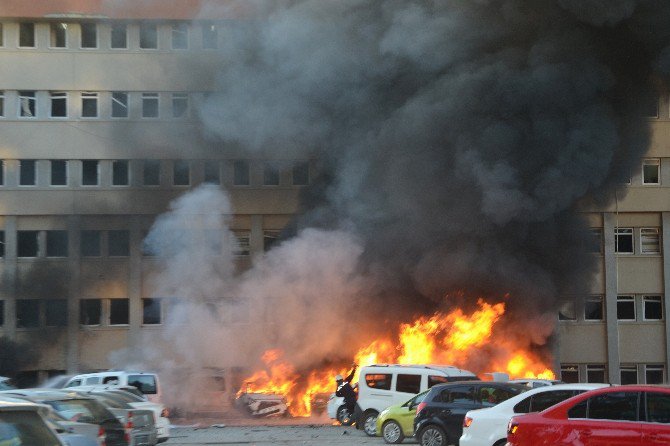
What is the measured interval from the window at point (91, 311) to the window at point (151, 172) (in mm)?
5675

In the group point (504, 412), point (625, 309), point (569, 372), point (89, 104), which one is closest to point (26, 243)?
point (89, 104)

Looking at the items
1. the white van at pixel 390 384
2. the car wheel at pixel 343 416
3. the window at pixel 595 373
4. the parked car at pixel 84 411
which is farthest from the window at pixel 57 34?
the parked car at pixel 84 411

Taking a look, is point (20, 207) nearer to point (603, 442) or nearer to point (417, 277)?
point (417, 277)

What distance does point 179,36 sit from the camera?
1699 inches

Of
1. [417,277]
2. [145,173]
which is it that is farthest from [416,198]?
[145,173]

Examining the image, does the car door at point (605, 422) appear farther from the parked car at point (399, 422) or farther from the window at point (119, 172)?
the window at point (119, 172)

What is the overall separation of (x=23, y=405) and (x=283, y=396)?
2757 centimetres

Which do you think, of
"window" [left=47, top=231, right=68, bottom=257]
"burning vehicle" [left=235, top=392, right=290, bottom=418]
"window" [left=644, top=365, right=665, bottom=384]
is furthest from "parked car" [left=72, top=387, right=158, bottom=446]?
"window" [left=644, top=365, right=665, bottom=384]

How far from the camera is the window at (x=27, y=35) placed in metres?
43.7

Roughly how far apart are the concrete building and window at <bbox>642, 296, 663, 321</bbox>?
2.72 metres

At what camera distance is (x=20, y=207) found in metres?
43.8

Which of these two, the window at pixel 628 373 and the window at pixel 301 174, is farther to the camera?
the window at pixel 628 373

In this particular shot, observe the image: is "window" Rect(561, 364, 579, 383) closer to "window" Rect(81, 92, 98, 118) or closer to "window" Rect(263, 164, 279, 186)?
"window" Rect(263, 164, 279, 186)

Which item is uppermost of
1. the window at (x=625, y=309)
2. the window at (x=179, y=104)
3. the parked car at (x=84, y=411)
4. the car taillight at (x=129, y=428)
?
the window at (x=179, y=104)
